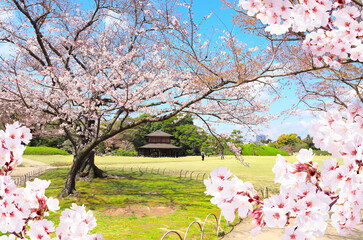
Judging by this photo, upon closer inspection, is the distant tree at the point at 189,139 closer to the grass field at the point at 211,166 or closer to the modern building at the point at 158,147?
the modern building at the point at 158,147

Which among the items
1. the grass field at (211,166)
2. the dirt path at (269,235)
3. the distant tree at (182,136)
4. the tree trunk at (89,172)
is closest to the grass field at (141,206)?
the dirt path at (269,235)

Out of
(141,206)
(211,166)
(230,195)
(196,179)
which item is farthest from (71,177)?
(211,166)

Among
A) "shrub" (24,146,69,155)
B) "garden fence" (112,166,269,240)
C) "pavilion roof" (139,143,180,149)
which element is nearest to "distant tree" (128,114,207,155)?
"pavilion roof" (139,143,180,149)

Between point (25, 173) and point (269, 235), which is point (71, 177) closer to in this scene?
point (269, 235)

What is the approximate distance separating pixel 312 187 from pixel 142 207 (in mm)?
9585

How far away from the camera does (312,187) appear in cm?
154

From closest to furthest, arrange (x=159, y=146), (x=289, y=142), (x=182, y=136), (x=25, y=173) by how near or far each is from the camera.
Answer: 1. (x=25, y=173)
2. (x=159, y=146)
3. (x=182, y=136)
4. (x=289, y=142)

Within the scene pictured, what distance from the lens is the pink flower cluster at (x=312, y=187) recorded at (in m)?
1.50

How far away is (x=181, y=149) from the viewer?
4403 cm

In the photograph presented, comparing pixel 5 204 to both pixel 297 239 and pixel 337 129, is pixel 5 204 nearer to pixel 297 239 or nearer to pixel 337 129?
pixel 297 239

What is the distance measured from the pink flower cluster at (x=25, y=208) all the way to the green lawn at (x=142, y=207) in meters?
5.16

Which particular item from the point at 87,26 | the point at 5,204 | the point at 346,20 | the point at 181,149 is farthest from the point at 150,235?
the point at 181,149

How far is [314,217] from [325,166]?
32 centimetres

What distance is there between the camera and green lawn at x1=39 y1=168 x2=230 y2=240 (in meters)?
7.50
